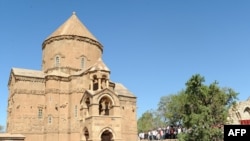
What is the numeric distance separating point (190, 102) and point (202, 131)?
327 cm

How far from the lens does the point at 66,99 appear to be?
104 ft

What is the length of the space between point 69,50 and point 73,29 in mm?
2969

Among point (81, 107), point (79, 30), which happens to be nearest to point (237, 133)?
point (81, 107)

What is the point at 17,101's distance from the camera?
1169 inches

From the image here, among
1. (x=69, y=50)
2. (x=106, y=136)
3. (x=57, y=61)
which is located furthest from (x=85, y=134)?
(x=69, y=50)

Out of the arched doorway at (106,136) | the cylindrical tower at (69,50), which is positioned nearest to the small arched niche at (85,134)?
the arched doorway at (106,136)

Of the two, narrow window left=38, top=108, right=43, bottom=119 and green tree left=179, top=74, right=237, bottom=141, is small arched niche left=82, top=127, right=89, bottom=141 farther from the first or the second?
green tree left=179, top=74, right=237, bottom=141

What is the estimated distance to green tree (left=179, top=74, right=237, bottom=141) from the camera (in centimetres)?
2364

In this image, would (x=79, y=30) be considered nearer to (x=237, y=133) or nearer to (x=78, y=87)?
(x=78, y=87)

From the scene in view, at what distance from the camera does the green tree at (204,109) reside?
23.6 m

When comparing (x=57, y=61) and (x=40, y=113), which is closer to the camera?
(x=40, y=113)

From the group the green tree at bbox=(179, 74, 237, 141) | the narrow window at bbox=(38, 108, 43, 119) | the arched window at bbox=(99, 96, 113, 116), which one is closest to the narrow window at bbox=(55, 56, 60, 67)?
the narrow window at bbox=(38, 108, 43, 119)

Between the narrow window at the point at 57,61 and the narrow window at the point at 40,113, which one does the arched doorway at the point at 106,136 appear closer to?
the narrow window at the point at 40,113

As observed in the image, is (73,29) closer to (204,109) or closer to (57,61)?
(57,61)
